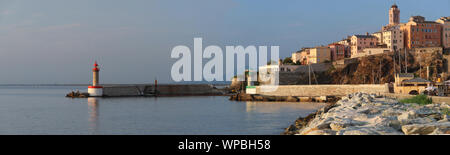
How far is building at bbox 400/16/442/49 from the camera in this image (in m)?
68.3

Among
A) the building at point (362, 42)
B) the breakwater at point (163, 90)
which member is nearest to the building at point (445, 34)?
the building at point (362, 42)

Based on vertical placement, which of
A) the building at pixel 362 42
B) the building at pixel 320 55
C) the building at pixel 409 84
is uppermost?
the building at pixel 362 42

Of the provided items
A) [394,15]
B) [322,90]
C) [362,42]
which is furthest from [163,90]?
[394,15]

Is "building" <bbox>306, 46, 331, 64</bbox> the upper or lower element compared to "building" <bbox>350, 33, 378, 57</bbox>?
lower

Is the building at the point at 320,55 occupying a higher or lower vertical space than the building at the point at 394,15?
lower

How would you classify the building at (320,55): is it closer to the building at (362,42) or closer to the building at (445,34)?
the building at (362,42)

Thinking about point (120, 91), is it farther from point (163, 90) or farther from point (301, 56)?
point (301, 56)

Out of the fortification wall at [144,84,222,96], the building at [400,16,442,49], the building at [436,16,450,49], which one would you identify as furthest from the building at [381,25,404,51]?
the fortification wall at [144,84,222,96]

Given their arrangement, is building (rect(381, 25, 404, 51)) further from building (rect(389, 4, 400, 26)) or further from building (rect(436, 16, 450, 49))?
building (rect(389, 4, 400, 26))

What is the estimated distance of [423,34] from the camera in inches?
2687

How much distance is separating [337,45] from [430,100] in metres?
60.7

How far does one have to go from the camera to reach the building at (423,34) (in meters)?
68.3

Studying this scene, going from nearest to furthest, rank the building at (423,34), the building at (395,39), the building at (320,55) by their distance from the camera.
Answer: the building at (423,34), the building at (395,39), the building at (320,55)
